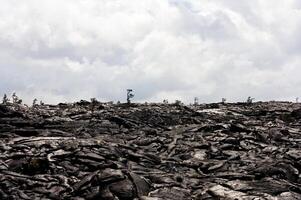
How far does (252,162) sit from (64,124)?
1517cm

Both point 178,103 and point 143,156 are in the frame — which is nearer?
point 143,156

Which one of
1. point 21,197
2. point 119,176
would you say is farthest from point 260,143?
point 21,197

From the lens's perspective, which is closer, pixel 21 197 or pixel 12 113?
pixel 21 197

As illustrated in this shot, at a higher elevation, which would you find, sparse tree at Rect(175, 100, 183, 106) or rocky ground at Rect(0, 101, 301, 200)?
sparse tree at Rect(175, 100, 183, 106)

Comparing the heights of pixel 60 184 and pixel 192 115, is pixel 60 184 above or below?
below

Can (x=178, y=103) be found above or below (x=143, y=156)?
above

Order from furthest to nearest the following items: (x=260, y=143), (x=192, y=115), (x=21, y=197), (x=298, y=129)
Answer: (x=192, y=115)
(x=298, y=129)
(x=260, y=143)
(x=21, y=197)

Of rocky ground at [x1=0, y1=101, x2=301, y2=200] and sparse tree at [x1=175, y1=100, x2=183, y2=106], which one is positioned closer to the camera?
rocky ground at [x1=0, y1=101, x2=301, y2=200]

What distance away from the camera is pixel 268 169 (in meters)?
26.9

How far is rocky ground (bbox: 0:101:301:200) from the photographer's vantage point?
77.0ft

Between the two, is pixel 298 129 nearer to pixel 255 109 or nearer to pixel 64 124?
pixel 255 109

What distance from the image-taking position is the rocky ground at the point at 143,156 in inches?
924

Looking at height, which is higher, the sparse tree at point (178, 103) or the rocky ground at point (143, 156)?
the sparse tree at point (178, 103)

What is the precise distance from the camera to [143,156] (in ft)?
95.7
